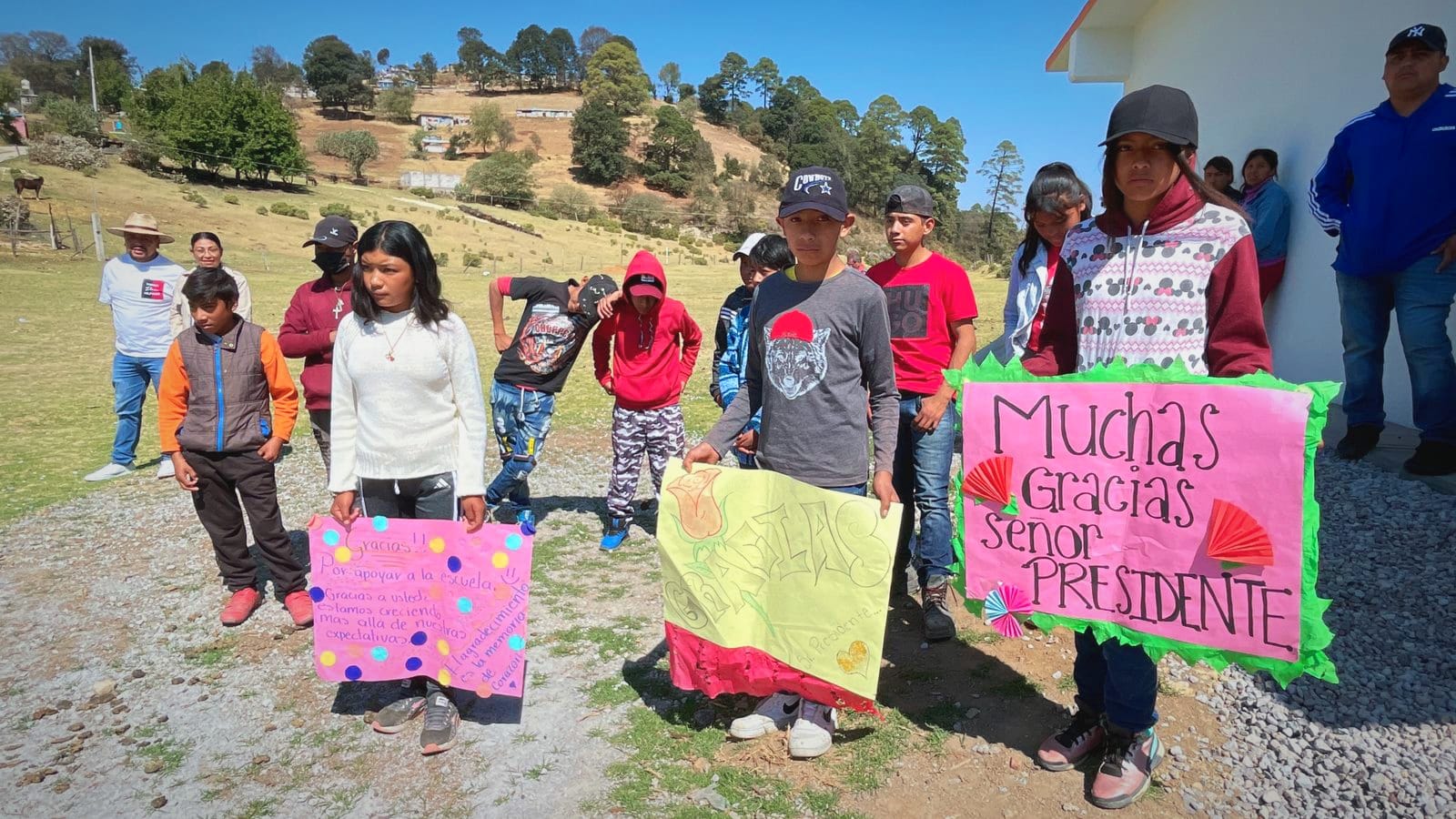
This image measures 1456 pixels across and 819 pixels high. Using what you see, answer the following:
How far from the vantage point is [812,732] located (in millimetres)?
3156

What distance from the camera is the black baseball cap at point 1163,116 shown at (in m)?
2.42

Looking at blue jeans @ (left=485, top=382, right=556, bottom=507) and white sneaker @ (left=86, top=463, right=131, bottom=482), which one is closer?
blue jeans @ (left=485, top=382, right=556, bottom=507)

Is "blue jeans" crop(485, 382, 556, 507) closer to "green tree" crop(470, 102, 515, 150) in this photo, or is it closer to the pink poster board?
the pink poster board

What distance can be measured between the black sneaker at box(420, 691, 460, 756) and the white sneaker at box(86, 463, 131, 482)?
5687mm

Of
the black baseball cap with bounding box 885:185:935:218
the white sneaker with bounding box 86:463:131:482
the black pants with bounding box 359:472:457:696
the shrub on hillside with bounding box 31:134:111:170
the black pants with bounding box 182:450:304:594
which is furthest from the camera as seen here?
the shrub on hillside with bounding box 31:134:111:170

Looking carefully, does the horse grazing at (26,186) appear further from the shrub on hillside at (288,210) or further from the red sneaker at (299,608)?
the red sneaker at (299,608)

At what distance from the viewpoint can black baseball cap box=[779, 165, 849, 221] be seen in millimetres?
2922

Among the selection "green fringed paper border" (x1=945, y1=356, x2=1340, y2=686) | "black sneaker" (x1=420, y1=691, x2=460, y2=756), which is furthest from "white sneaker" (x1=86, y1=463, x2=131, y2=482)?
"green fringed paper border" (x1=945, y1=356, x2=1340, y2=686)

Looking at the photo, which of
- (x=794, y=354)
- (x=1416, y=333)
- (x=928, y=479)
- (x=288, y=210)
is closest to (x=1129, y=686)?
(x=928, y=479)

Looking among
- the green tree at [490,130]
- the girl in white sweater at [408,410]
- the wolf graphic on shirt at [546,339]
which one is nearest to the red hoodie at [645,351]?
the wolf graphic on shirt at [546,339]

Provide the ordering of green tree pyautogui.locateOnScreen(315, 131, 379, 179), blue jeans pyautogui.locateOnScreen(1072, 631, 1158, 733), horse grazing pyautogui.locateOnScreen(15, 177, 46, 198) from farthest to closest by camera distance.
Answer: green tree pyautogui.locateOnScreen(315, 131, 379, 179) → horse grazing pyautogui.locateOnScreen(15, 177, 46, 198) → blue jeans pyautogui.locateOnScreen(1072, 631, 1158, 733)

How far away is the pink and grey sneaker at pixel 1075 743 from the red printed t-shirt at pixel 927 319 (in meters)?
1.65

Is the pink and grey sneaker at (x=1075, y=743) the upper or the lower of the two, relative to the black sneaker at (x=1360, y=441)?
lower

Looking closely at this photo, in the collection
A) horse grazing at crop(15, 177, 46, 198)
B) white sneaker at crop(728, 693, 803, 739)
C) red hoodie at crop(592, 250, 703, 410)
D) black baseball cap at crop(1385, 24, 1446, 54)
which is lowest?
white sneaker at crop(728, 693, 803, 739)
